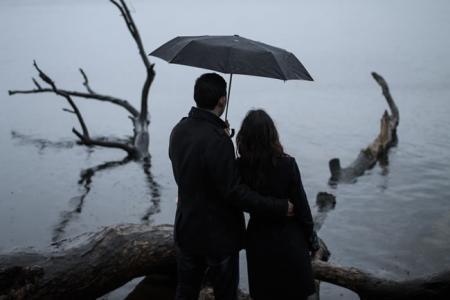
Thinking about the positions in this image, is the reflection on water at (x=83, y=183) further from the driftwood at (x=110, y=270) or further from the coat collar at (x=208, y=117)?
the coat collar at (x=208, y=117)

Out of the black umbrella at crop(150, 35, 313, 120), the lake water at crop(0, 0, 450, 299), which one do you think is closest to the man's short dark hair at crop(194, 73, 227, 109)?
the black umbrella at crop(150, 35, 313, 120)

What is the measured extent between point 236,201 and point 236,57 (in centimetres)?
125

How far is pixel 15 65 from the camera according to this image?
4084 centimetres

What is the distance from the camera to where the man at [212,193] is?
12.0ft

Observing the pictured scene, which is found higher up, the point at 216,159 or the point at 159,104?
the point at 216,159

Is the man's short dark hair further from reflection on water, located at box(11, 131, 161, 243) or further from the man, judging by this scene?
reflection on water, located at box(11, 131, 161, 243)

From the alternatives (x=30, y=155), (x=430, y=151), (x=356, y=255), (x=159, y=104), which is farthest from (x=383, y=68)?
(x=356, y=255)

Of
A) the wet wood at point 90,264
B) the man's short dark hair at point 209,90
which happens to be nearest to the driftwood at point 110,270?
the wet wood at point 90,264

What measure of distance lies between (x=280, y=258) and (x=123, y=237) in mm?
2143

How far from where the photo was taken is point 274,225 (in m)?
3.87

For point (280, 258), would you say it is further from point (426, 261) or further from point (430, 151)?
point (430, 151)

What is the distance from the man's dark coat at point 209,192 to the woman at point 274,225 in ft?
0.37

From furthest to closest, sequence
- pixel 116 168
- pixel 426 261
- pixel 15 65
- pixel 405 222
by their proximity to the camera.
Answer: pixel 15 65, pixel 116 168, pixel 405 222, pixel 426 261

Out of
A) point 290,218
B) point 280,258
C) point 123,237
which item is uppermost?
point 290,218
